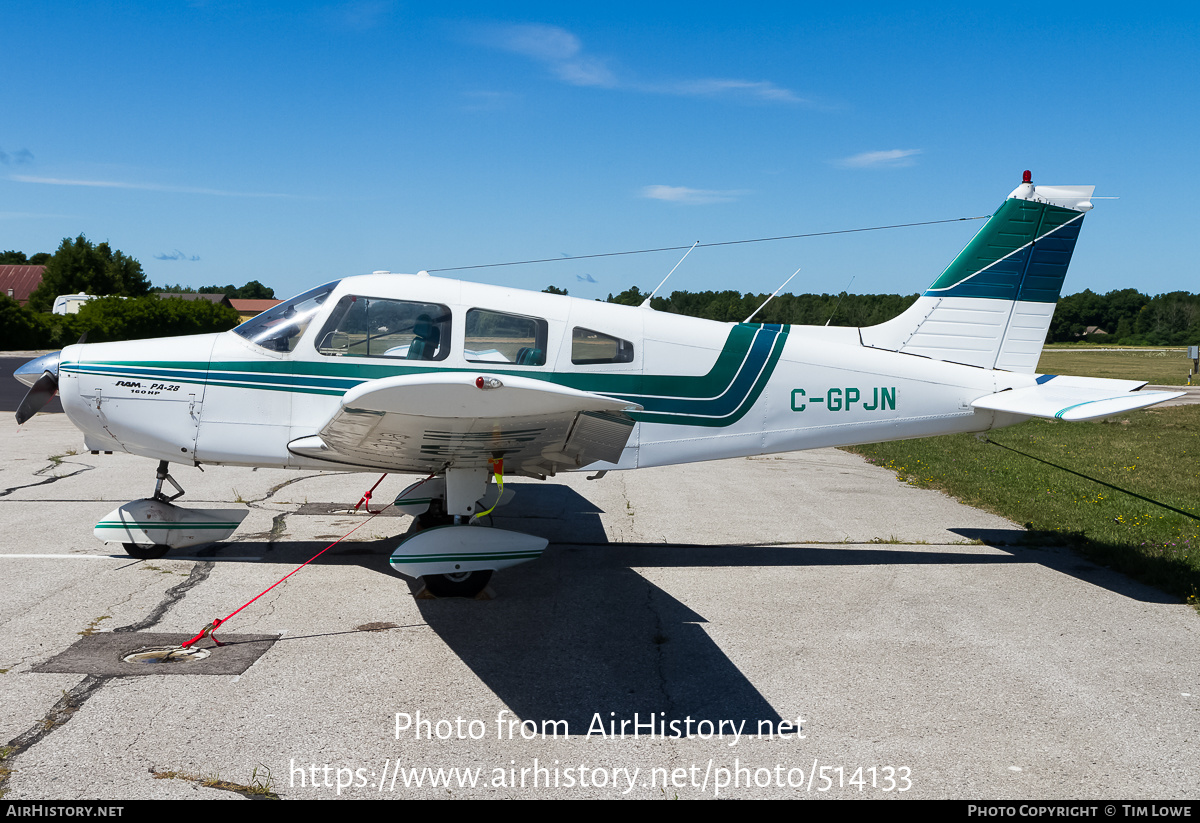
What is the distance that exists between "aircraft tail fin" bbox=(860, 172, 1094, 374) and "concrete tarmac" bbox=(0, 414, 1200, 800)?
1.91 m

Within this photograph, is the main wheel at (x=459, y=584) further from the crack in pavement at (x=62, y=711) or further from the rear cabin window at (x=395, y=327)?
the crack in pavement at (x=62, y=711)

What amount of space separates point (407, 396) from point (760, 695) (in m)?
2.50

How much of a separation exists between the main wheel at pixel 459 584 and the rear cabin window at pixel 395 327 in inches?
64.4

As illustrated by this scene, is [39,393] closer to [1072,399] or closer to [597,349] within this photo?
[597,349]

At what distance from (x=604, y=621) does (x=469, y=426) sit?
1.68 meters

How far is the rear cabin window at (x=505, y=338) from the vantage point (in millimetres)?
5992

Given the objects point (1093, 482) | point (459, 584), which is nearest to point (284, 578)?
point (459, 584)

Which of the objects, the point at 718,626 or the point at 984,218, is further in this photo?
the point at 984,218

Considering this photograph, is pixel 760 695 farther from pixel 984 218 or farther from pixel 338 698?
pixel 984 218

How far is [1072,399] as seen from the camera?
664 cm

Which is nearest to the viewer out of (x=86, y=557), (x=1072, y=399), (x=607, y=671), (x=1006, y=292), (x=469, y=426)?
(x=607, y=671)

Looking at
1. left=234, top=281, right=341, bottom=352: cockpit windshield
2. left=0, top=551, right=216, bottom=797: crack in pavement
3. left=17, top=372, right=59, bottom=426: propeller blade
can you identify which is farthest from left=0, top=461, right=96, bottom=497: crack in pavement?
left=0, top=551, right=216, bottom=797: crack in pavement
